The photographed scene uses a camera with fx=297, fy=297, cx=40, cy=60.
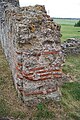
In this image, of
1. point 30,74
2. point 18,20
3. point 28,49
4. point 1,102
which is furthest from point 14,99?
point 18,20

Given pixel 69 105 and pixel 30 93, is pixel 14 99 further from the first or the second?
pixel 69 105

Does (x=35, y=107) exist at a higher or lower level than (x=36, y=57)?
lower

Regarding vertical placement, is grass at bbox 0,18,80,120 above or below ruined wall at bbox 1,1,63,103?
below

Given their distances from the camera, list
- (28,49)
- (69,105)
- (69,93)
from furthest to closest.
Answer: (69,93) → (69,105) → (28,49)

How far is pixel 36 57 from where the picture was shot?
684 cm

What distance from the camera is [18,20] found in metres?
6.99

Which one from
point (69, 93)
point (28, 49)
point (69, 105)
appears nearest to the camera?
point (28, 49)

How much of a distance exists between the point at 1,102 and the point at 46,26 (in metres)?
2.07

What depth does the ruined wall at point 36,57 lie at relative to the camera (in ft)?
22.2

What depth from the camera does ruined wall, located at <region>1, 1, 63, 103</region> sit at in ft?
22.2

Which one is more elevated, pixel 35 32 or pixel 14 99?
pixel 35 32

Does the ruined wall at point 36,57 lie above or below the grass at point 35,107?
above

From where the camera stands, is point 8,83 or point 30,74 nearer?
point 30,74

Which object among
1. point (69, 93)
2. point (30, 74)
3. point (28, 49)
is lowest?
point (69, 93)
